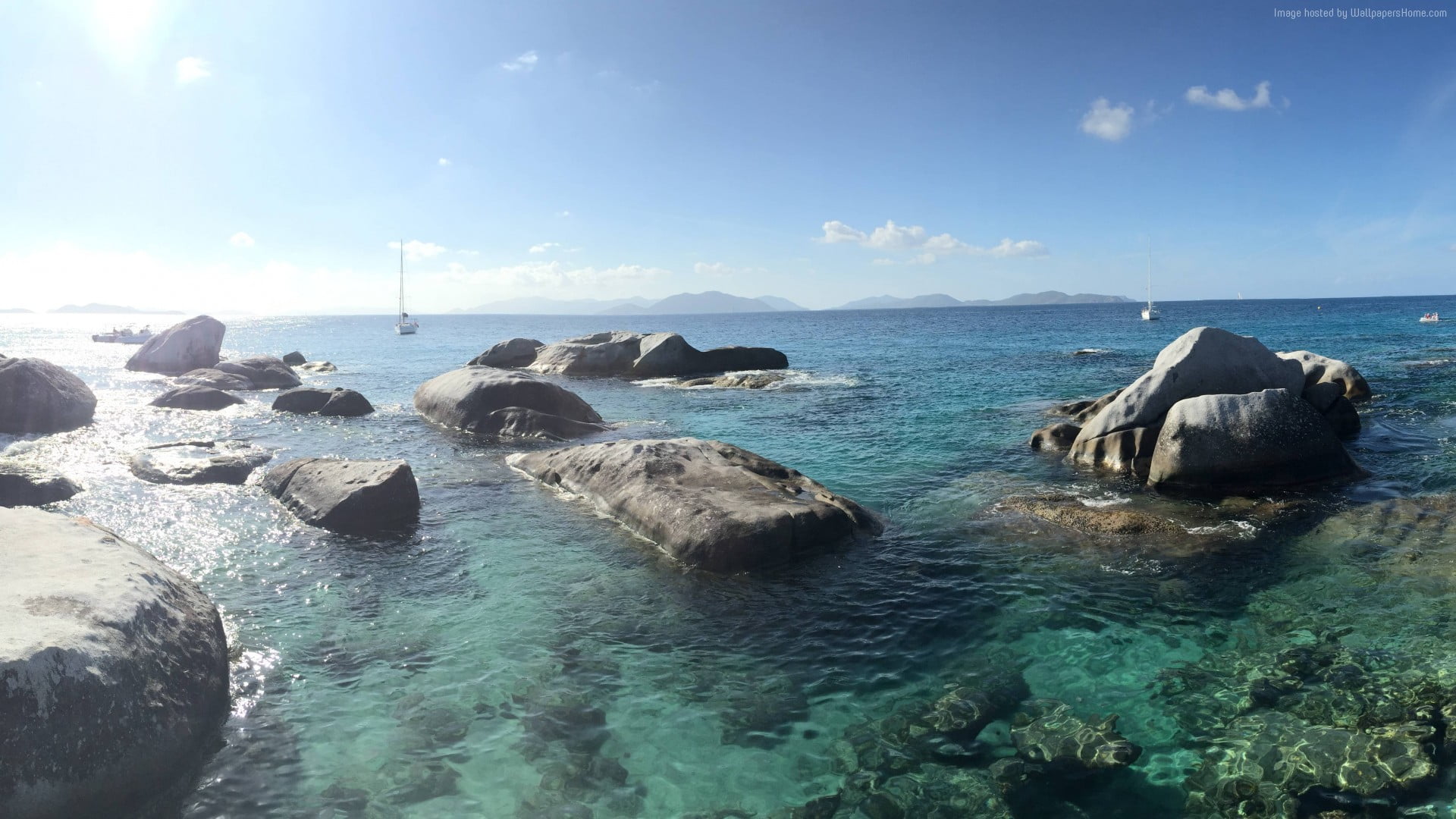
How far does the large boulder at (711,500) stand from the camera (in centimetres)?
1125

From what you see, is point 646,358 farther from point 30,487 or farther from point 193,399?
point 30,487

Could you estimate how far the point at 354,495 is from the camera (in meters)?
13.3

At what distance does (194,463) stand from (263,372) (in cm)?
2153

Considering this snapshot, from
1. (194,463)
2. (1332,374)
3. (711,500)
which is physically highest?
(1332,374)

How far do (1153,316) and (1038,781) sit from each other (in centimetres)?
12261

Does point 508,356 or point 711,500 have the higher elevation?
point 508,356

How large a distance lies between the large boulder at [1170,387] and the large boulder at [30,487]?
21187 mm

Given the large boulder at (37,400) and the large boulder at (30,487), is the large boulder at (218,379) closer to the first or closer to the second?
the large boulder at (37,400)

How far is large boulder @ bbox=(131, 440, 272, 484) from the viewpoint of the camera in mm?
16078

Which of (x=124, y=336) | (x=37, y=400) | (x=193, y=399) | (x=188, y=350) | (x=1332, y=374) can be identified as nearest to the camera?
(x=37, y=400)

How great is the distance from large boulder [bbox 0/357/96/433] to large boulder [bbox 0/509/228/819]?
18.5m

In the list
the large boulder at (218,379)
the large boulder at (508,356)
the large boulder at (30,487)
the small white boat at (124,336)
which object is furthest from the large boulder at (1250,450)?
the small white boat at (124,336)

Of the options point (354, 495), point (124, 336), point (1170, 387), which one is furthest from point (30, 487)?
point (124, 336)

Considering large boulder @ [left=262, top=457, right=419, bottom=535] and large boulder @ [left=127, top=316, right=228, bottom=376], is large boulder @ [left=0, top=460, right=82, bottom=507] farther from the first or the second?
large boulder @ [left=127, top=316, right=228, bottom=376]
